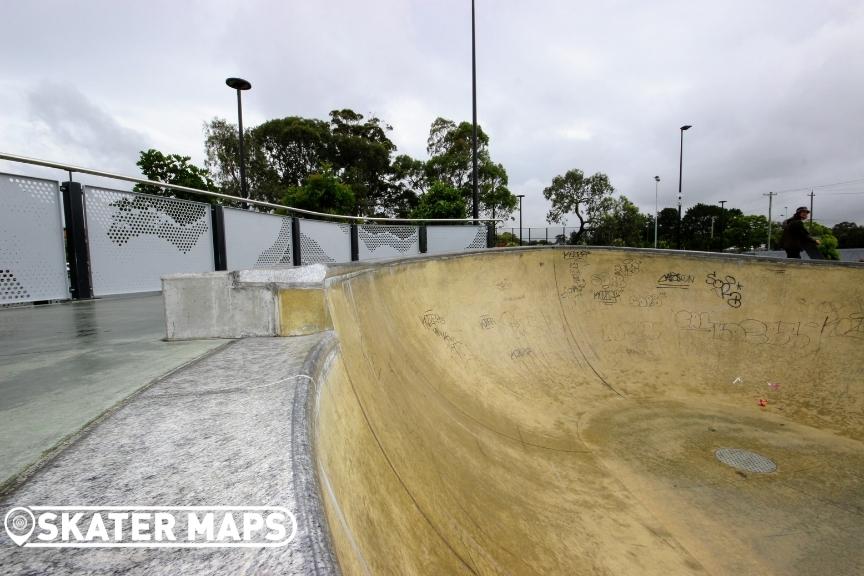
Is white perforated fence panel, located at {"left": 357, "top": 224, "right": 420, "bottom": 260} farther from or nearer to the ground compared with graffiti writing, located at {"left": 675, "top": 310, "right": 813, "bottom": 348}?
farther from the ground

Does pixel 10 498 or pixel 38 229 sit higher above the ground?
pixel 38 229

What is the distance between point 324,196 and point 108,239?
55.0ft

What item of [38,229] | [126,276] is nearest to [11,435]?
[38,229]

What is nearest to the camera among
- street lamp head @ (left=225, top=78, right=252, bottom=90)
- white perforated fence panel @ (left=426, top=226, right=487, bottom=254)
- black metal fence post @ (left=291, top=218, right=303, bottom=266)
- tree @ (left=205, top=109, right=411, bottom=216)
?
black metal fence post @ (left=291, top=218, right=303, bottom=266)

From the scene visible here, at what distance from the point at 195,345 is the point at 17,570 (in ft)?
6.99

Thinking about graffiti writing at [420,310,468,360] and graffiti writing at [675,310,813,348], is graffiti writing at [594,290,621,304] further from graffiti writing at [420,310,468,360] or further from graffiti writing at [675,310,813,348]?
graffiti writing at [420,310,468,360]

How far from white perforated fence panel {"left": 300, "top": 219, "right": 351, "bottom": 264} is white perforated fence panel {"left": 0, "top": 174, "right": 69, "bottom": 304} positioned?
13.6 ft

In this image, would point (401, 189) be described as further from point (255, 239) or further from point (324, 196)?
point (255, 239)

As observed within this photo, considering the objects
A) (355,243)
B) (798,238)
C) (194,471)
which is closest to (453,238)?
(355,243)

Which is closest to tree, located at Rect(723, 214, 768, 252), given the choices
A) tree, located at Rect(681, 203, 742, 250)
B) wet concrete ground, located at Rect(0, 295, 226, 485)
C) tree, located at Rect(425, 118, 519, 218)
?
tree, located at Rect(681, 203, 742, 250)

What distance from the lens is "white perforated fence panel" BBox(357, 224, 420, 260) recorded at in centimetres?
984

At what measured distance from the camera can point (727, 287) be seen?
21.2ft

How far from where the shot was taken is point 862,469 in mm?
3916

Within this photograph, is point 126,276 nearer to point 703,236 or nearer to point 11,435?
point 11,435
